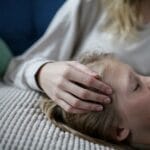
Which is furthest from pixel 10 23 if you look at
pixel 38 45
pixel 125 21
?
pixel 125 21

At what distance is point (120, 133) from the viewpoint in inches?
39.9

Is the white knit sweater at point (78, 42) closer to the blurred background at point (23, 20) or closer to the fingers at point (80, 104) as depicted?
the blurred background at point (23, 20)

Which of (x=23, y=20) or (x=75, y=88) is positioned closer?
(x=75, y=88)

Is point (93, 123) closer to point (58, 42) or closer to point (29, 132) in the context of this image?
point (29, 132)

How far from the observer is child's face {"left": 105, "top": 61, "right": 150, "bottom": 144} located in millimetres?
999

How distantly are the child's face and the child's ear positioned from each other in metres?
0.01

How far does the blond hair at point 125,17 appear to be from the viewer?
1251 mm

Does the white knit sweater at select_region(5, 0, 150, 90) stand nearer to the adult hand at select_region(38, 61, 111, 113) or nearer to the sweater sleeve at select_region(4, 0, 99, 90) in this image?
the sweater sleeve at select_region(4, 0, 99, 90)

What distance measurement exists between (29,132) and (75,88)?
16 cm

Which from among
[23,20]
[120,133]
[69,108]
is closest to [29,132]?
[69,108]

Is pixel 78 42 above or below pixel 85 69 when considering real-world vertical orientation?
below

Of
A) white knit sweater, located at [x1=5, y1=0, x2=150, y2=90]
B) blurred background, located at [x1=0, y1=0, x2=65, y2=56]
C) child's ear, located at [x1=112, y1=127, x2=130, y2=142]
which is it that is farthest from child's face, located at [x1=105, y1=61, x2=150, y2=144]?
blurred background, located at [x1=0, y1=0, x2=65, y2=56]

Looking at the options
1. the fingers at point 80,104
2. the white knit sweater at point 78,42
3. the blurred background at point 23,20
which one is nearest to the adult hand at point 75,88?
the fingers at point 80,104

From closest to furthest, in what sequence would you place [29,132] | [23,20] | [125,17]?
[29,132], [125,17], [23,20]
